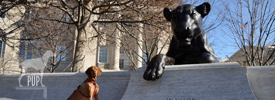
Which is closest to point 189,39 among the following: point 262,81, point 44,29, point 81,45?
point 262,81

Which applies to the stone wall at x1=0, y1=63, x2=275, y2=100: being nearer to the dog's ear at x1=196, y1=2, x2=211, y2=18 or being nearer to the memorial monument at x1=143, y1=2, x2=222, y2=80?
the memorial monument at x1=143, y1=2, x2=222, y2=80

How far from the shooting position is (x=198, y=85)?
3279 mm

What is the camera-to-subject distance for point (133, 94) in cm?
359

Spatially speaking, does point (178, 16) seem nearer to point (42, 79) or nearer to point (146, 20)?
point (42, 79)

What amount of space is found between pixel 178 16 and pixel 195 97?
1630mm

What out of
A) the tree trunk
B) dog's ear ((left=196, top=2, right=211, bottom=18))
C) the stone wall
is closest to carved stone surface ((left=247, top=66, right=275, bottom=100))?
the stone wall

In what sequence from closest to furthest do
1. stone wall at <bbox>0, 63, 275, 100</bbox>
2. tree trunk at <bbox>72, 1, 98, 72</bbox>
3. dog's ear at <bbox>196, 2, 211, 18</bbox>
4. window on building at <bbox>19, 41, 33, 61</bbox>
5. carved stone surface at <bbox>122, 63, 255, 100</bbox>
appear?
carved stone surface at <bbox>122, 63, 255, 100</bbox> → stone wall at <bbox>0, 63, 275, 100</bbox> → dog's ear at <bbox>196, 2, 211, 18</bbox> → tree trunk at <bbox>72, 1, 98, 72</bbox> → window on building at <bbox>19, 41, 33, 61</bbox>

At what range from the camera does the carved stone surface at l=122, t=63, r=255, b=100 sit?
3.11 metres

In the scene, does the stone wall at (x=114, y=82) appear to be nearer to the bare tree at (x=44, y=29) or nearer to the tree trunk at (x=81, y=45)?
the tree trunk at (x=81, y=45)

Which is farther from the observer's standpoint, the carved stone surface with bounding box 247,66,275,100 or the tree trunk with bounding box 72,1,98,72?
the tree trunk with bounding box 72,1,98,72

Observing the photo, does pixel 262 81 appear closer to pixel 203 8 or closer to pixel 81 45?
pixel 203 8

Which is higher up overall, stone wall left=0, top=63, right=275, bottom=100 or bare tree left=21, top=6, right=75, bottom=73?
bare tree left=21, top=6, right=75, bottom=73

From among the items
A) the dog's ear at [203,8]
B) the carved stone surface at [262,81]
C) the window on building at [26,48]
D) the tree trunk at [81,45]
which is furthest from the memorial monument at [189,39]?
the window on building at [26,48]

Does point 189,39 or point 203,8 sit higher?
point 203,8
